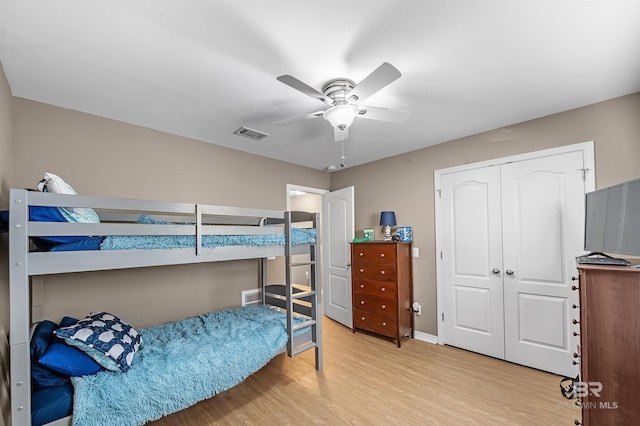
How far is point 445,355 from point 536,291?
1162 mm

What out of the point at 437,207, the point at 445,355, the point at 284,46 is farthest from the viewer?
the point at 437,207

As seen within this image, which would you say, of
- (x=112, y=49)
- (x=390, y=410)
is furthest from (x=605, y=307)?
(x=112, y=49)

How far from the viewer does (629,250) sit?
1.43 meters

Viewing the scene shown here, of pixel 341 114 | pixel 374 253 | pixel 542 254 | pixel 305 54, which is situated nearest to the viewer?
pixel 305 54

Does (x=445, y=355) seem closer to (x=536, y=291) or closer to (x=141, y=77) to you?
(x=536, y=291)

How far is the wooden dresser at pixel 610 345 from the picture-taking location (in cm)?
124

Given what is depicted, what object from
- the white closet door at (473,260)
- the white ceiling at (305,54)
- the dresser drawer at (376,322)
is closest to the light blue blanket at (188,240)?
the white ceiling at (305,54)

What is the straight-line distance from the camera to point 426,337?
354 centimetres

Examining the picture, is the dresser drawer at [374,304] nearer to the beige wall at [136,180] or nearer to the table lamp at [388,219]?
the table lamp at [388,219]

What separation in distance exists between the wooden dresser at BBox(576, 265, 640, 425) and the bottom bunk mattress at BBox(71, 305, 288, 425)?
205cm

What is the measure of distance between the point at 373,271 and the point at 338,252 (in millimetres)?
827

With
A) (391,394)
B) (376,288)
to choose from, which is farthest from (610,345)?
(376,288)

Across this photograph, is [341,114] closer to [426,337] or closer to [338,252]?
[338,252]

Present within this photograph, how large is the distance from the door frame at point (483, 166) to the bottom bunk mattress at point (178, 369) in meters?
1.97
